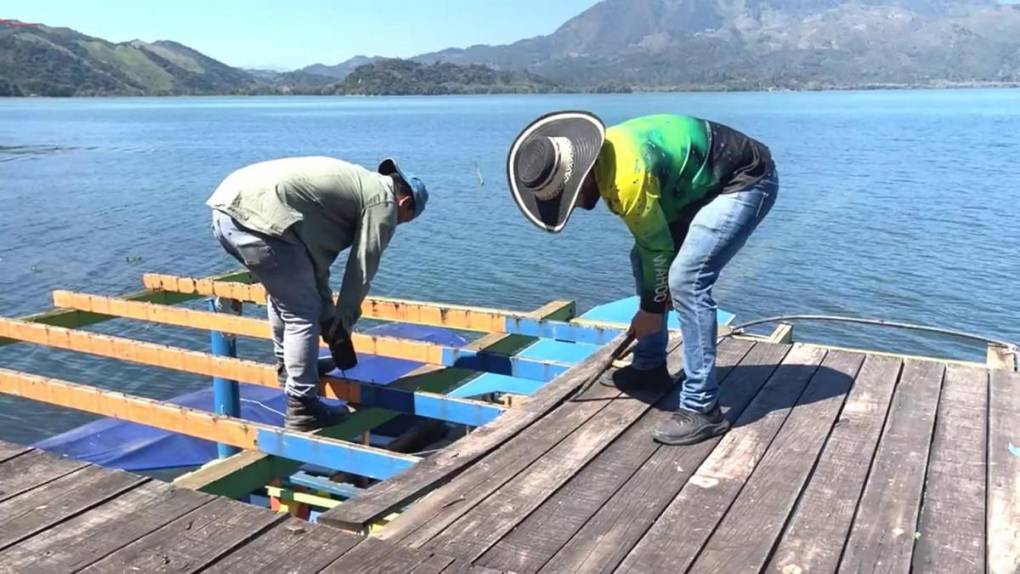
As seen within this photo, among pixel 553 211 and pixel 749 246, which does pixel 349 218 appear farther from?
pixel 749 246

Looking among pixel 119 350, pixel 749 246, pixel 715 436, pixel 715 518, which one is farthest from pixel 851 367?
pixel 749 246

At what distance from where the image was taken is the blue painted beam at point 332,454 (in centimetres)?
449

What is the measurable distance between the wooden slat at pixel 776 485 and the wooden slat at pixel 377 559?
1.03m

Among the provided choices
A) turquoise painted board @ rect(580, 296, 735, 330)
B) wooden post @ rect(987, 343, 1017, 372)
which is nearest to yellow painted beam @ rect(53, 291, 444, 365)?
wooden post @ rect(987, 343, 1017, 372)

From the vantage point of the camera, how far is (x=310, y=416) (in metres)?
5.18

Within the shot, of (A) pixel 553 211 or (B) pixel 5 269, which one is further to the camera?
(B) pixel 5 269

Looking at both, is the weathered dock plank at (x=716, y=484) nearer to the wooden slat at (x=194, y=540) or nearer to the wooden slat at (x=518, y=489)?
the wooden slat at (x=518, y=489)

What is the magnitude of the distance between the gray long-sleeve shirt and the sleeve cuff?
145 centimetres

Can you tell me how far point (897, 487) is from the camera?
398 cm

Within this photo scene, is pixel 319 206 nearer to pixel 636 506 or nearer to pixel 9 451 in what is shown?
pixel 9 451

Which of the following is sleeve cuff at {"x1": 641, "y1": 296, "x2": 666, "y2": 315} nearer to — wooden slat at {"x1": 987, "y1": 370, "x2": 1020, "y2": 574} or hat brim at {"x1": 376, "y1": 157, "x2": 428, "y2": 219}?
hat brim at {"x1": 376, "y1": 157, "x2": 428, "y2": 219}

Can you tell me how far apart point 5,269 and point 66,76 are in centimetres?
19337

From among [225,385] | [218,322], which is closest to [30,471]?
[218,322]

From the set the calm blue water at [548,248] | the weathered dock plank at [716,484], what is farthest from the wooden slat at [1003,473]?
the calm blue water at [548,248]
